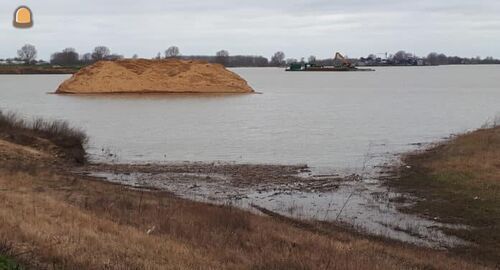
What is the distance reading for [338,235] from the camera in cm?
1212

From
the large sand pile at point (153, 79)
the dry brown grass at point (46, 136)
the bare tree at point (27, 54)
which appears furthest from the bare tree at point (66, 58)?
the dry brown grass at point (46, 136)

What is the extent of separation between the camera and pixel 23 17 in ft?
27.0

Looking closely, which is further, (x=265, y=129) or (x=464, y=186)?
(x=265, y=129)

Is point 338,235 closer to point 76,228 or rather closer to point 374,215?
point 374,215

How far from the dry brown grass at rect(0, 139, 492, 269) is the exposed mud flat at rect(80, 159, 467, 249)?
1642 mm

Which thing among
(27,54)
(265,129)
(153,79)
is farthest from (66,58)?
(265,129)

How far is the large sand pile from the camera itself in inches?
3098

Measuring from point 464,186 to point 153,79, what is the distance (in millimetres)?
66541

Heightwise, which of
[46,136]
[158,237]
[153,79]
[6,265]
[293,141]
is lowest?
[293,141]

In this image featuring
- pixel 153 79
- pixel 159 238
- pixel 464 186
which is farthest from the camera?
pixel 153 79

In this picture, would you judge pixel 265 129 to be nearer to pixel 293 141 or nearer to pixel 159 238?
pixel 293 141

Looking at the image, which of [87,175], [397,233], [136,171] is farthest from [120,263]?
[136,171]

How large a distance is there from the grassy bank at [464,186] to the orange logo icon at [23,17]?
8.46m

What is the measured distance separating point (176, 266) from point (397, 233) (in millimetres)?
7104
